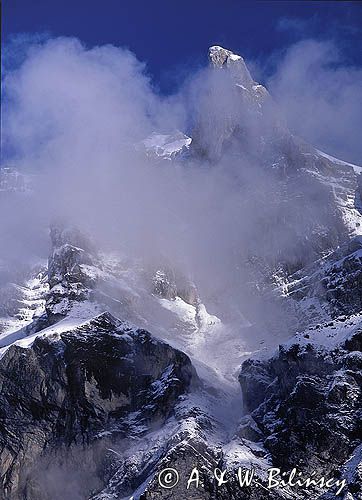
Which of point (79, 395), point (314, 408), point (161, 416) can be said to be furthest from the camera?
point (79, 395)

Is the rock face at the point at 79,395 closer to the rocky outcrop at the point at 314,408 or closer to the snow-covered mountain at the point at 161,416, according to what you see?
the snow-covered mountain at the point at 161,416

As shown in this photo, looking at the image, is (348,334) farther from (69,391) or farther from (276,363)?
(69,391)

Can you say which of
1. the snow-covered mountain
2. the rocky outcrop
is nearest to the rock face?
the snow-covered mountain

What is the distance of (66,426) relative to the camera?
179125mm

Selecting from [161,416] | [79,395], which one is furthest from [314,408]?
Answer: [79,395]

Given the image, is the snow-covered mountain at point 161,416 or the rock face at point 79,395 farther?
the rock face at point 79,395

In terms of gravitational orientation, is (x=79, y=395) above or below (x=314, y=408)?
above

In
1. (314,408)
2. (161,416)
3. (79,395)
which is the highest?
(79,395)

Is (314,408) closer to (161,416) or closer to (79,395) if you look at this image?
(161,416)

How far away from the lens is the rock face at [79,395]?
568 feet

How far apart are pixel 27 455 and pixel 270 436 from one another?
6356cm

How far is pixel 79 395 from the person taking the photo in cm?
18325

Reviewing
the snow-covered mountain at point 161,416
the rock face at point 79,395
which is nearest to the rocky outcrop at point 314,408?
the snow-covered mountain at point 161,416

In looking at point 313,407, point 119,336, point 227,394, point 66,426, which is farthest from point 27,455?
point 313,407
